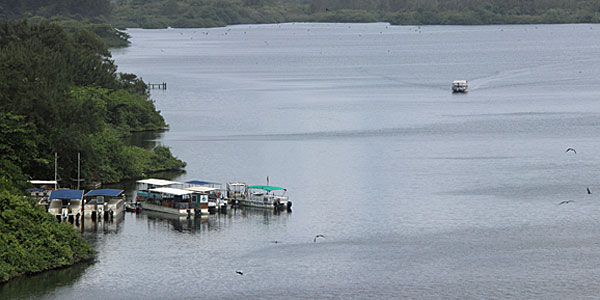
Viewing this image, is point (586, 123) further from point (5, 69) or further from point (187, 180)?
point (5, 69)

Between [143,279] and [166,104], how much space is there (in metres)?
101

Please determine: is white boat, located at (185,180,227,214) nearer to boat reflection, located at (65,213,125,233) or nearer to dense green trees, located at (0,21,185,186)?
boat reflection, located at (65,213,125,233)

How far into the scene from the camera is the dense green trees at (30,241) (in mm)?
59969

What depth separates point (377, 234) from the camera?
74812 millimetres

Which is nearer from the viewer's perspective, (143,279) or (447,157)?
(143,279)

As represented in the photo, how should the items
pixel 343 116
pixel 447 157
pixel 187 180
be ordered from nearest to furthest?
pixel 187 180, pixel 447 157, pixel 343 116

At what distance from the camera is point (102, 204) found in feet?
257

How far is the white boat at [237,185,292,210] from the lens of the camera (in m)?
82.6

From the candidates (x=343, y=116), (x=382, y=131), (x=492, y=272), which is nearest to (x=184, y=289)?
(x=492, y=272)

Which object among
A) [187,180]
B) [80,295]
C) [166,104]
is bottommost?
[80,295]

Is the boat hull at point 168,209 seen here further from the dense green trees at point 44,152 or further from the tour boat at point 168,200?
the dense green trees at point 44,152

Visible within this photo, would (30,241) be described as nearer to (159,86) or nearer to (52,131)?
(52,131)

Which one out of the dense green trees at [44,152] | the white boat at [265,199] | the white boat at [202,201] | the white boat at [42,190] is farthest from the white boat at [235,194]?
the white boat at [42,190]

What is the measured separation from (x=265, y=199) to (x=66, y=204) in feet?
55.6
